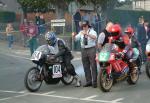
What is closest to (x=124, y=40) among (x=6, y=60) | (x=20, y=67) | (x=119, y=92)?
(x=119, y=92)

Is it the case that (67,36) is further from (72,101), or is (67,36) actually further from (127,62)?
(72,101)

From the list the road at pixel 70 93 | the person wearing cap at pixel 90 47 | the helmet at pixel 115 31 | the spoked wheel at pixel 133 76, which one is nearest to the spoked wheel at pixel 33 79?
the road at pixel 70 93

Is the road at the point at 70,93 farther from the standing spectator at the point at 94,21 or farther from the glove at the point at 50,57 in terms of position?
the standing spectator at the point at 94,21

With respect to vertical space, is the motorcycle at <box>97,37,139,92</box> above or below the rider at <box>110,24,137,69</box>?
below

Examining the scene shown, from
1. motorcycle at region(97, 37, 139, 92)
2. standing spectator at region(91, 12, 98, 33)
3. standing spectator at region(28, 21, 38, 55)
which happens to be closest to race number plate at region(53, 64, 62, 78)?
motorcycle at region(97, 37, 139, 92)

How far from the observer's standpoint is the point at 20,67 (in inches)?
702

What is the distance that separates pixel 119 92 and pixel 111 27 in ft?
5.71

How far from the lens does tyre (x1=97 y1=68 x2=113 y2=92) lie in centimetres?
1164

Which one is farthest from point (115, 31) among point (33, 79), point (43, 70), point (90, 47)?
point (33, 79)

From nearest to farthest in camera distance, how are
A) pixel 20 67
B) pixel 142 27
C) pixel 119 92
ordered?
pixel 119 92 < pixel 20 67 < pixel 142 27

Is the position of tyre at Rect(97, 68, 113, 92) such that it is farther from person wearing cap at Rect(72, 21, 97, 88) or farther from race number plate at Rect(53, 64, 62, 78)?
race number plate at Rect(53, 64, 62, 78)

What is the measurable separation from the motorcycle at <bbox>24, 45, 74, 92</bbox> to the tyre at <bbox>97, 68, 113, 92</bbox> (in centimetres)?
136

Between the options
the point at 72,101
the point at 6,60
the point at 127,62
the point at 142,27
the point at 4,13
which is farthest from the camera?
the point at 4,13

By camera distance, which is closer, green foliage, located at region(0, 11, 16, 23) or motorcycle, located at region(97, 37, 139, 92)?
motorcycle, located at region(97, 37, 139, 92)
